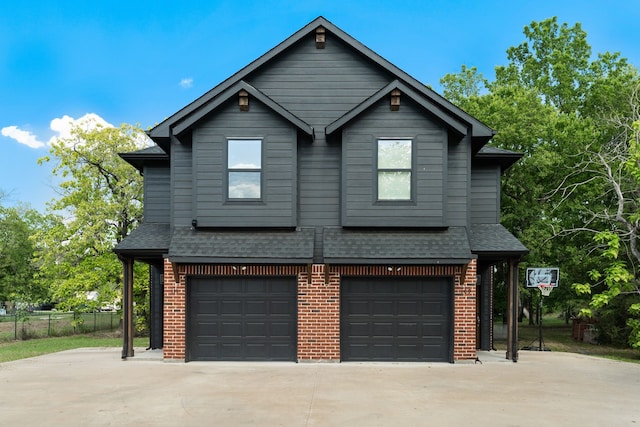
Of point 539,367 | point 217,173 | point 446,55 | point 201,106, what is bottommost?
point 539,367

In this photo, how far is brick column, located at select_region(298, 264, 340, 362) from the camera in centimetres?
1269

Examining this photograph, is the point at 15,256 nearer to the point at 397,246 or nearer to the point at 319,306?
the point at 319,306

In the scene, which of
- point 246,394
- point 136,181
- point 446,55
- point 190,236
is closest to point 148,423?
point 246,394

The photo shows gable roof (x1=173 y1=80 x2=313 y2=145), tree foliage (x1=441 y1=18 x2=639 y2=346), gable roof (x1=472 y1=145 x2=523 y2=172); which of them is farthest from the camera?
tree foliage (x1=441 y1=18 x2=639 y2=346)

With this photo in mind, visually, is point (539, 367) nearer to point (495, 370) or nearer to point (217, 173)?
point (495, 370)

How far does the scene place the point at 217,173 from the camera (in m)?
12.8

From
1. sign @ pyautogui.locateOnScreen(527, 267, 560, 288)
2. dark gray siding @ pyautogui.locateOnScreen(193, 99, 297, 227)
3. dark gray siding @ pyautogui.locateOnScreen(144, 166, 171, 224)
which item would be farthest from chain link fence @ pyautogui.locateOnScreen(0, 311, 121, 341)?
sign @ pyautogui.locateOnScreen(527, 267, 560, 288)

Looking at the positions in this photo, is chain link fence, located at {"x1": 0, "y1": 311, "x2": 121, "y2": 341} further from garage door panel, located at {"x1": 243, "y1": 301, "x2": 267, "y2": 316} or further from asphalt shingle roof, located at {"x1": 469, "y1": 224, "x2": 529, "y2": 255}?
asphalt shingle roof, located at {"x1": 469, "y1": 224, "x2": 529, "y2": 255}

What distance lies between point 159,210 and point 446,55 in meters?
22.6

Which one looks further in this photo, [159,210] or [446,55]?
[446,55]

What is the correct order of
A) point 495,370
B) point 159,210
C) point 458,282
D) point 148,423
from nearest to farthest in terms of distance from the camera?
1. point 148,423
2. point 495,370
3. point 458,282
4. point 159,210

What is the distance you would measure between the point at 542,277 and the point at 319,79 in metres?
9.19

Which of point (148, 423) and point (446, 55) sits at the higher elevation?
point (446, 55)

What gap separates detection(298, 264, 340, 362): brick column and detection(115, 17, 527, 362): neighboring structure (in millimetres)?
25
